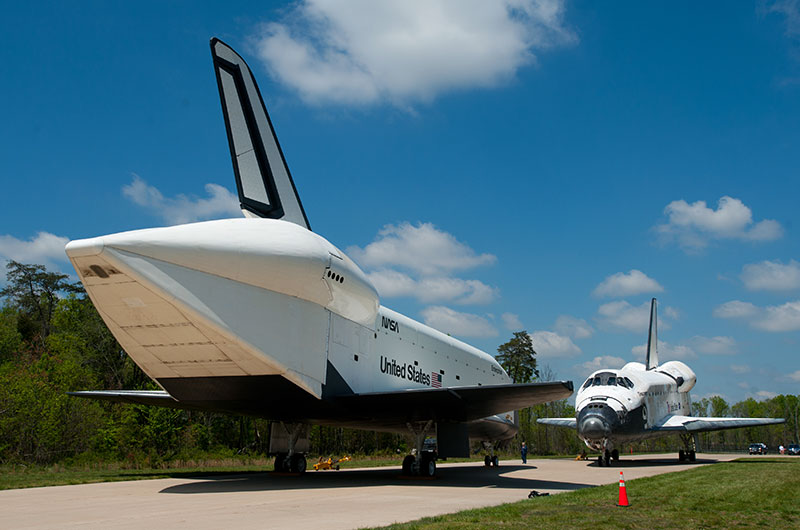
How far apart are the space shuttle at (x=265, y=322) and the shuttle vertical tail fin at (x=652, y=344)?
19.8 m

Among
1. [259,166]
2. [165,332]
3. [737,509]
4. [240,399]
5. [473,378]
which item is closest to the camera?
[737,509]

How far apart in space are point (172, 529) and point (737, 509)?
24.1ft

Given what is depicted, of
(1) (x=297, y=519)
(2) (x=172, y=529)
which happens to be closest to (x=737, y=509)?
(1) (x=297, y=519)

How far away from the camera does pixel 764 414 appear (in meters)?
107

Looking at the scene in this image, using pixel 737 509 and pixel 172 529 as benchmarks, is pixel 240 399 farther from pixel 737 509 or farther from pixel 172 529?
pixel 737 509

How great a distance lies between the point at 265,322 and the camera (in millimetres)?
11062

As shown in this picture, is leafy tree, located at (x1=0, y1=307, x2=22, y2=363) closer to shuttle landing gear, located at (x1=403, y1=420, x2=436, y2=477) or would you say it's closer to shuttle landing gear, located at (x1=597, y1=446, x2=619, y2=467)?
shuttle landing gear, located at (x1=403, y1=420, x2=436, y2=477)

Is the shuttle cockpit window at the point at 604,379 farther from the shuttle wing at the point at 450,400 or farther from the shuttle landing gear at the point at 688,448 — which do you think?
the shuttle wing at the point at 450,400

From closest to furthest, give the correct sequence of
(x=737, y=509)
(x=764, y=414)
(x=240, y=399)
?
(x=737, y=509) → (x=240, y=399) → (x=764, y=414)

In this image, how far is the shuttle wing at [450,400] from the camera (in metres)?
13.5

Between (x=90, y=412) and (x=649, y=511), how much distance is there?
30484 mm

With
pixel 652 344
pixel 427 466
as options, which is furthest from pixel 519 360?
pixel 427 466

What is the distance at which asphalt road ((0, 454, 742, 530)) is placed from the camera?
7.05 meters

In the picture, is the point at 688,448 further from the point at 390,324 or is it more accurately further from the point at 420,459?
the point at 390,324
